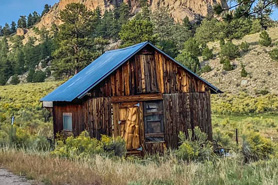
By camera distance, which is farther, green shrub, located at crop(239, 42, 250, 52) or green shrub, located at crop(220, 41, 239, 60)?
green shrub, located at crop(239, 42, 250, 52)

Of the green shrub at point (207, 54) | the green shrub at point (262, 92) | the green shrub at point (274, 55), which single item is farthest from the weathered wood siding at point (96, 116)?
the green shrub at point (207, 54)

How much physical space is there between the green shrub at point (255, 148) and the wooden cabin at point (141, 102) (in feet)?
7.99

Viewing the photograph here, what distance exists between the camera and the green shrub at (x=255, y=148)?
491 inches

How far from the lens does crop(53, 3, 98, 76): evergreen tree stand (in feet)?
153

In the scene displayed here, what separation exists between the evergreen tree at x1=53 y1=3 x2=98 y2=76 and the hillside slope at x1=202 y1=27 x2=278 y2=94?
14835 mm

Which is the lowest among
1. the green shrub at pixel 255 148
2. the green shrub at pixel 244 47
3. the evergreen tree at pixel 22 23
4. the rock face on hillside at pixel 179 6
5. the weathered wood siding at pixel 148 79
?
the green shrub at pixel 255 148

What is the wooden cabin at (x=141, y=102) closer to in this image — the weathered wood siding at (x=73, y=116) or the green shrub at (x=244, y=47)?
the weathered wood siding at (x=73, y=116)

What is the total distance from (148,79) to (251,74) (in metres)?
31.0

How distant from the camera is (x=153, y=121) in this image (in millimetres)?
14414

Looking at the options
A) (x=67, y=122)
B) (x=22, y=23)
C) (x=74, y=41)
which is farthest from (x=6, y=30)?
(x=67, y=122)

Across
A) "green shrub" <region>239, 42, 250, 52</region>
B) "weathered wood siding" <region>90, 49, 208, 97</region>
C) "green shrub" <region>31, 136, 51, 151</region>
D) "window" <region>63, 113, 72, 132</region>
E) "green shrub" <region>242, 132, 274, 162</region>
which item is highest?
"green shrub" <region>239, 42, 250, 52</region>

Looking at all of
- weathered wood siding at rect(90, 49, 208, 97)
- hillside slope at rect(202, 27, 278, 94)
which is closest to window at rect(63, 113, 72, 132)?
weathered wood siding at rect(90, 49, 208, 97)

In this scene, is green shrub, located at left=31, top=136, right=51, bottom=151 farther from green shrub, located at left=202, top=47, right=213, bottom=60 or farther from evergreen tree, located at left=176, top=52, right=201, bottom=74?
green shrub, located at left=202, top=47, right=213, bottom=60

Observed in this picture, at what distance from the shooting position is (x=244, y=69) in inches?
1695
